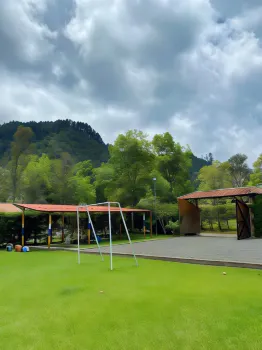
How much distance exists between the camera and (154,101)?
15312 mm

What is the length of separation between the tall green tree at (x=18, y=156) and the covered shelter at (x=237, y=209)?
2003 centimetres

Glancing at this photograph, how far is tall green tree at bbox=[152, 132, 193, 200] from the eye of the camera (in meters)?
27.0

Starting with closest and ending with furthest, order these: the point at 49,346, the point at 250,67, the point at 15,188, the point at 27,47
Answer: the point at 49,346 → the point at 27,47 → the point at 250,67 → the point at 15,188

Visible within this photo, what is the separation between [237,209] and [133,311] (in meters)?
14.2

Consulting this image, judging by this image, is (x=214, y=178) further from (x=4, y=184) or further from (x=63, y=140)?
(x=63, y=140)

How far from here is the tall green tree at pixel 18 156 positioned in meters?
31.5

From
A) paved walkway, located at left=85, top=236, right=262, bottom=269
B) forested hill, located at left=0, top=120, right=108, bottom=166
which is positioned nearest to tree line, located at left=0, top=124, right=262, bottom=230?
paved walkway, located at left=85, top=236, right=262, bottom=269

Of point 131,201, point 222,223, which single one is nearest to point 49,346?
point 131,201

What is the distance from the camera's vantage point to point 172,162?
27.3 m

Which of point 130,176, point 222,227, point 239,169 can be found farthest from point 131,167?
point 239,169

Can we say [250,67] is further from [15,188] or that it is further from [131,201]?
[15,188]

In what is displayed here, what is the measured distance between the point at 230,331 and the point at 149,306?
1.19 meters

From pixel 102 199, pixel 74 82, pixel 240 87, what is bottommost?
pixel 102 199

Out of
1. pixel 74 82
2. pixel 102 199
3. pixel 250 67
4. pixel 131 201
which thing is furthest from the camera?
pixel 102 199
